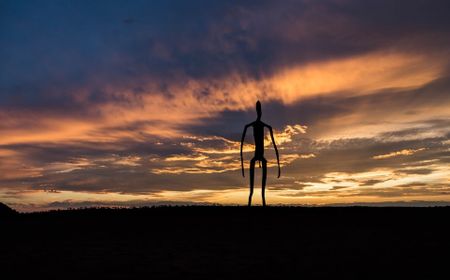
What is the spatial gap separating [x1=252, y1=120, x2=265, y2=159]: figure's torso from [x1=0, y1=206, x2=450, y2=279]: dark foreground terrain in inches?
79.3

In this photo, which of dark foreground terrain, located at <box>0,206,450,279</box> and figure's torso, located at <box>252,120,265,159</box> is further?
figure's torso, located at <box>252,120,265,159</box>

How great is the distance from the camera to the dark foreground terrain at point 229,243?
9.09 m

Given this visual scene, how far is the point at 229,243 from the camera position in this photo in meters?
11.6

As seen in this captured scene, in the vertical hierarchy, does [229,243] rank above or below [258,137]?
below

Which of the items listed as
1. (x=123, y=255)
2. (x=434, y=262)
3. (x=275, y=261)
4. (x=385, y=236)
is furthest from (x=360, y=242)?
(x=123, y=255)

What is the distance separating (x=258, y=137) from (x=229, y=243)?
18.6ft

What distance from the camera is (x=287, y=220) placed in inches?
589

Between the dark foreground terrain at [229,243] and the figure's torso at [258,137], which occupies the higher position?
the figure's torso at [258,137]

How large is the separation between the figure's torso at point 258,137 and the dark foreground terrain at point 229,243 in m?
2.01

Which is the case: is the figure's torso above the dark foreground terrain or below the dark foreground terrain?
above

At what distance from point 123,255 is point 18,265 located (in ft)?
7.43

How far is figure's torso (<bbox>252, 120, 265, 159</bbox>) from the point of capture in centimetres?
1647

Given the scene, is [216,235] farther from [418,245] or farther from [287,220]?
[418,245]

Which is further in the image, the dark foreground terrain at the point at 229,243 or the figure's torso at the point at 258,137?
the figure's torso at the point at 258,137
